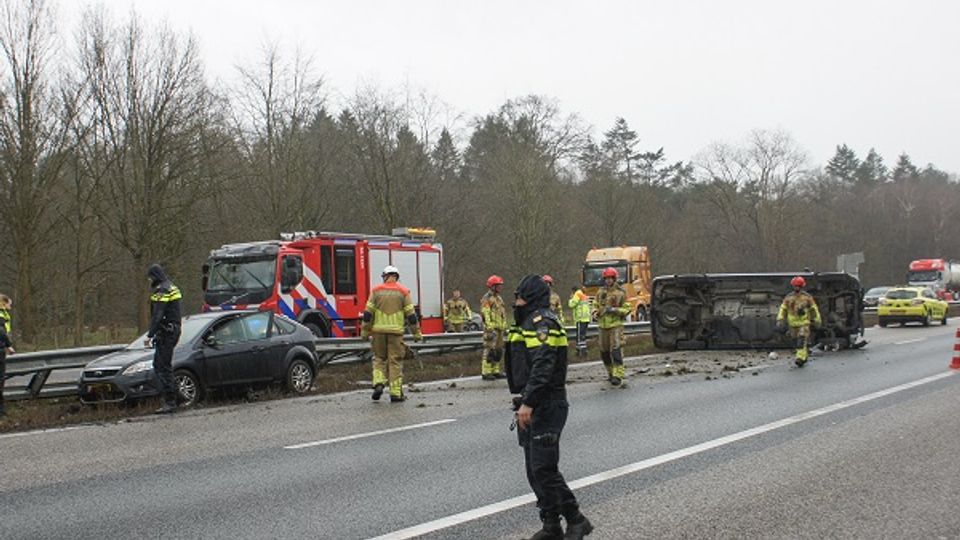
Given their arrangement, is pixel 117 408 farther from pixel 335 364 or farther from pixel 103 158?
pixel 103 158

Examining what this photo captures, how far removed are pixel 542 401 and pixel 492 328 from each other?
36.1ft

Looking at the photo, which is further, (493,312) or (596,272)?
(596,272)

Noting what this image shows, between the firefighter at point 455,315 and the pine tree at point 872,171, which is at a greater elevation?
the pine tree at point 872,171

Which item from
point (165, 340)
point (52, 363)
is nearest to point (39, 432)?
point (165, 340)

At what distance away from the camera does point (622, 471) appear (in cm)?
770

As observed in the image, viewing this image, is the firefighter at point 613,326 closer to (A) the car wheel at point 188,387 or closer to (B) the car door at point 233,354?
(B) the car door at point 233,354

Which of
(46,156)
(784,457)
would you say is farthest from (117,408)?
(46,156)

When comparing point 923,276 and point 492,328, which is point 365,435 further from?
point 923,276

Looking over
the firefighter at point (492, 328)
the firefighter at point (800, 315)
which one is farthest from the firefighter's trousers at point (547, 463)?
the firefighter at point (800, 315)

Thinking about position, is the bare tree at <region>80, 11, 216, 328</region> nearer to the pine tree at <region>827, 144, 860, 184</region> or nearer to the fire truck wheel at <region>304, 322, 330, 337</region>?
the fire truck wheel at <region>304, 322, 330, 337</region>

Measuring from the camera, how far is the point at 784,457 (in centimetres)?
827

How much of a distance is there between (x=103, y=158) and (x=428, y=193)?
1745 cm

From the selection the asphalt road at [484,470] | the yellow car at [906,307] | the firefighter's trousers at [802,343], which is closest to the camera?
the asphalt road at [484,470]

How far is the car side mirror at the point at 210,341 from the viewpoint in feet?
43.2
